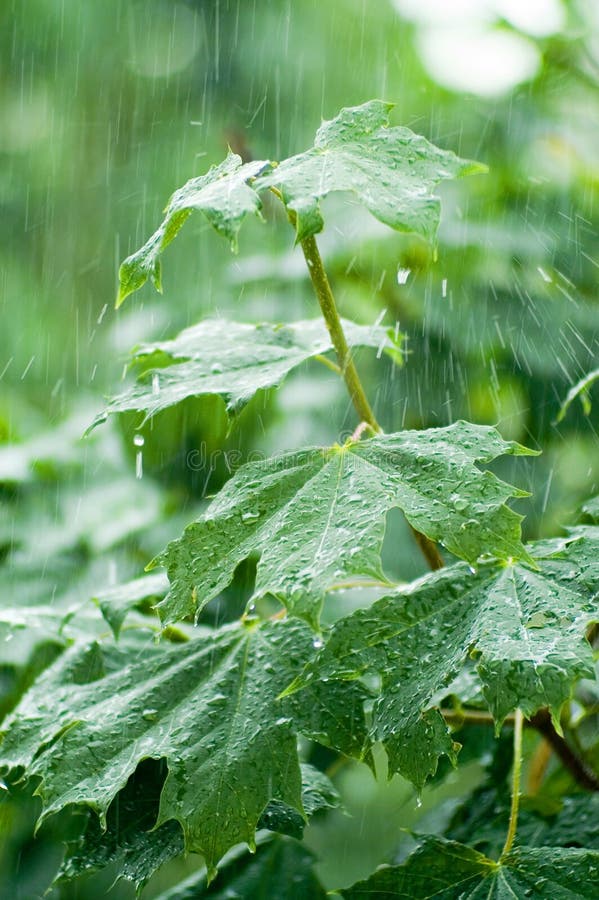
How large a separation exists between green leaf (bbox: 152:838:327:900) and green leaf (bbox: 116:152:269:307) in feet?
1.64

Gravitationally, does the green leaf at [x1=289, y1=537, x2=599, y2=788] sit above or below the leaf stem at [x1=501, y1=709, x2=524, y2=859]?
above

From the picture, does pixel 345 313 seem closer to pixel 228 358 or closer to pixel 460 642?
pixel 228 358

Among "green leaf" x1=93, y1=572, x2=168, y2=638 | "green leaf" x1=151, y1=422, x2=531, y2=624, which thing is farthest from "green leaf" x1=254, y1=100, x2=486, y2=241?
"green leaf" x1=93, y1=572, x2=168, y2=638

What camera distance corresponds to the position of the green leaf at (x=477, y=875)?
1.97ft

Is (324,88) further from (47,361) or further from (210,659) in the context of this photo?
(210,659)

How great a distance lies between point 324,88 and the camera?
9.80 ft

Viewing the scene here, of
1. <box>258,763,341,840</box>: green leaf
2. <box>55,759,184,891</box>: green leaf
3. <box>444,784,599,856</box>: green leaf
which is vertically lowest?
<box>444,784,599,856</box>: green leaf

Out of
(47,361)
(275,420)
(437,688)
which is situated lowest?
(47,361)

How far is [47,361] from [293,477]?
2.41 m

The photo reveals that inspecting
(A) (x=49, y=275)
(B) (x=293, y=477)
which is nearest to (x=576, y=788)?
(B) (x=293, y=477)

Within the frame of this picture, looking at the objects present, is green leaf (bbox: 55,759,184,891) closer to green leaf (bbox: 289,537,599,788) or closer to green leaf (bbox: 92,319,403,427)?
green leaf (bbox: 289,537,599,788)

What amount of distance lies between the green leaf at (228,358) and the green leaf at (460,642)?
182mm

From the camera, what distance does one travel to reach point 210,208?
0.54 metres

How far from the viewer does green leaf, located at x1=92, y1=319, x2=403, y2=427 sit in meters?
0.67
